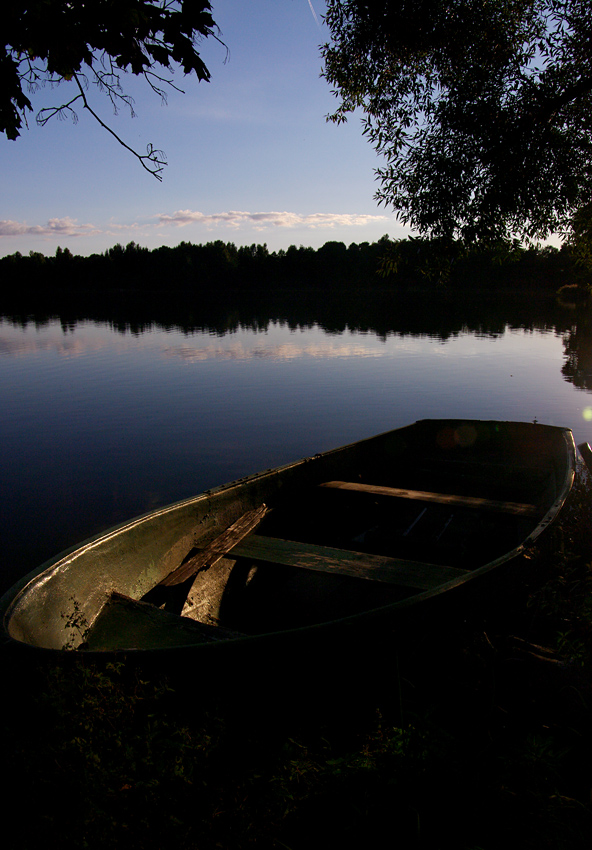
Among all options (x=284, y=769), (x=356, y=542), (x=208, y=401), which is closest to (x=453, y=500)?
(x=356, y=542)

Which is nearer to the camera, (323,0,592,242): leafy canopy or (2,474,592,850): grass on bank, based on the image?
(2,474,592,850): grass on bank

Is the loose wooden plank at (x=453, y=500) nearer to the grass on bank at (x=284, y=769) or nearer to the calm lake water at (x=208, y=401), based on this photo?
the grass on bank at (x=284, y=769)

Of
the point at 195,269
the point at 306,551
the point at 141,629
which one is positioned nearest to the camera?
the point at 141,629

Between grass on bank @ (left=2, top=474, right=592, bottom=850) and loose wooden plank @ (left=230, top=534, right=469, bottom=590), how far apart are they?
106cm

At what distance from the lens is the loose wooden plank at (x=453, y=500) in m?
5.95

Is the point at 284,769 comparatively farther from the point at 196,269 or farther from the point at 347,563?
the point at 196,269

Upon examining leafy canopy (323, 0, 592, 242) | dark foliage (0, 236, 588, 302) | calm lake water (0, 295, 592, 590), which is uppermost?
dark foliage (0, 236, 588, 302)

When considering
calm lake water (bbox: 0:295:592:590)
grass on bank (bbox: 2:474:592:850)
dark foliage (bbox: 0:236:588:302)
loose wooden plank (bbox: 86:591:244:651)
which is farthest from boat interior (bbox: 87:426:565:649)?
dark foliage (bbox: 0:236:588:302)

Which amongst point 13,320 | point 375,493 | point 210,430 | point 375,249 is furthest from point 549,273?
point 375,493

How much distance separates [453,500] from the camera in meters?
6.32

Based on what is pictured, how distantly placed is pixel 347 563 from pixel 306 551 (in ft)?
1.51

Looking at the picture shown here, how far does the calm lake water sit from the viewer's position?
9711 millimetres

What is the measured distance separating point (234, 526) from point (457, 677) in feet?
8.72

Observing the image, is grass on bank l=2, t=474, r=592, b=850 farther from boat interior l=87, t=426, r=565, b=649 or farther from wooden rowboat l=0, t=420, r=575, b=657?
boat interior l=87, t=426, r=565, b=649
